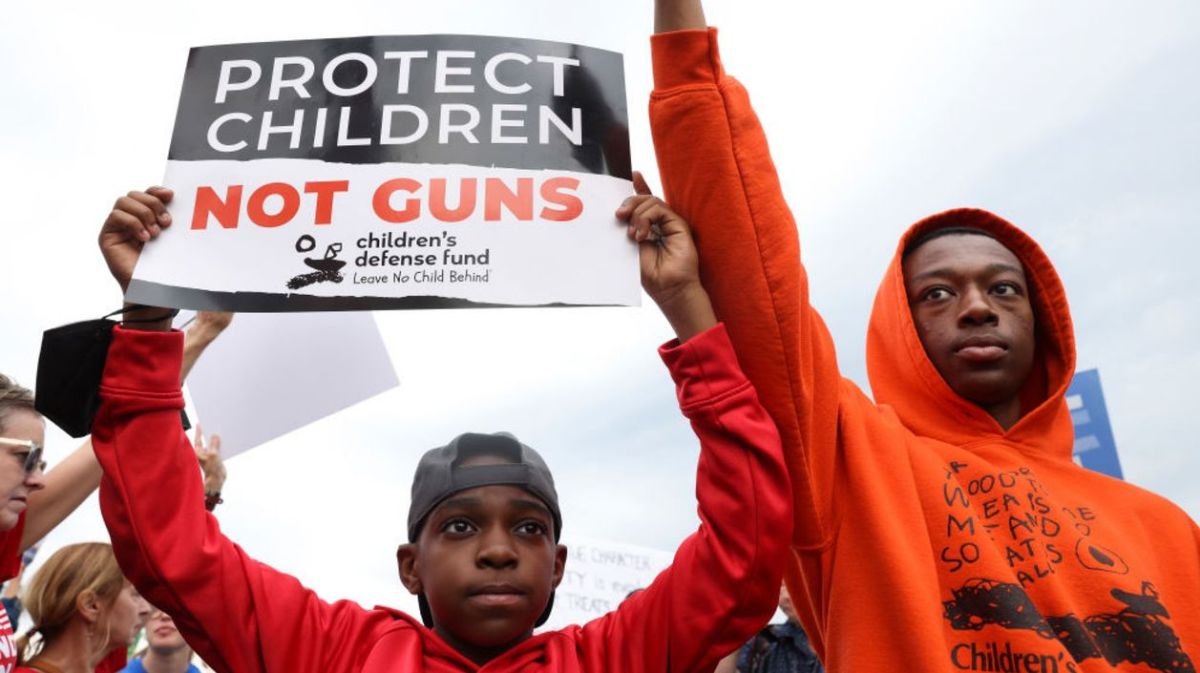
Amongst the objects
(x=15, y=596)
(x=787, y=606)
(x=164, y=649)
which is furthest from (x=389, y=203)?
(x=15, y=596)

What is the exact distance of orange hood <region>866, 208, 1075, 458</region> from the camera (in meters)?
2.18


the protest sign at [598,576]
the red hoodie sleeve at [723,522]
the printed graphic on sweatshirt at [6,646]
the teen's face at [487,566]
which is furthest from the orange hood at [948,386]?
the protest sign at [598,576]

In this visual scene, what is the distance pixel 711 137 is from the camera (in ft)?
6.03

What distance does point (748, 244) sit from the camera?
5.98ft

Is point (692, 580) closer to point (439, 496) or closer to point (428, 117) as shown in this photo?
point (439, 496)

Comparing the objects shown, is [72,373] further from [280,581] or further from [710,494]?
[710,494]

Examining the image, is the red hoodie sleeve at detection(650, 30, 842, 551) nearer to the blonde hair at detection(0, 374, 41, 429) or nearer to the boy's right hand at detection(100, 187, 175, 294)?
the boy's right hand at detection(100, 187, 175, 294)

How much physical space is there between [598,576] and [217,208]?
757 cm

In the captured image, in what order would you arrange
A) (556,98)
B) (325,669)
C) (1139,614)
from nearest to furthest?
(1139,614) < (325,669) < (556,98)

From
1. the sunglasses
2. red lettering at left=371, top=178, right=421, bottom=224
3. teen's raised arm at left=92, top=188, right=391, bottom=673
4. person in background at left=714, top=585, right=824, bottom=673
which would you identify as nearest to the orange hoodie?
red lettering at left=371, top=178, right=421, bottom=224

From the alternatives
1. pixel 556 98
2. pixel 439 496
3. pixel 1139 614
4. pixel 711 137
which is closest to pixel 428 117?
pixel 556 98

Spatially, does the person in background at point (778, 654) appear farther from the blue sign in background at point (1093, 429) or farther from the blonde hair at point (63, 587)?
the blue sign in background at point (1093, 429)

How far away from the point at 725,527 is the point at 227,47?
4.81 feet

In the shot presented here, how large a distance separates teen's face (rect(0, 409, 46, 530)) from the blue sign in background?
6.79 m
